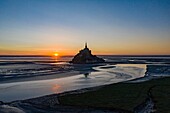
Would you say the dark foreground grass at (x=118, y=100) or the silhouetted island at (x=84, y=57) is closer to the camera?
the dark foreground grass at (x=118, y=100)

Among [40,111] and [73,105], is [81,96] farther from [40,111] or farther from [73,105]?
[40,111]

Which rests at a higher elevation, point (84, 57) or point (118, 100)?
point (84, 57)

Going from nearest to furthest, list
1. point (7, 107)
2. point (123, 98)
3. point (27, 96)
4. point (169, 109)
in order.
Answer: point (169, 109), point (7, 107), point (123, 98), point (27, 96)

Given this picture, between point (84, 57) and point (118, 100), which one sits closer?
point (118, 100)

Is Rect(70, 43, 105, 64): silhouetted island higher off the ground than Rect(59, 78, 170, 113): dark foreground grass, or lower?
higher

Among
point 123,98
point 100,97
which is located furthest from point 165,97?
point 100,97

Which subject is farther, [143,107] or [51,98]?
[51,98]

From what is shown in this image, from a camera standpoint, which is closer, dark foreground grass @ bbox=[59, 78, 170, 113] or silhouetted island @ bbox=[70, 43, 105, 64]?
dark foreground grass @ bbox=[59, 78, 170, 113]

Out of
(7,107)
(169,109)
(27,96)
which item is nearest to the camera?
(169,109)

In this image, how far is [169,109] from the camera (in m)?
23.0

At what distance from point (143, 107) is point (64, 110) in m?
8.50

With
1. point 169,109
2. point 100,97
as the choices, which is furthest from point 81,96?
point 169,109

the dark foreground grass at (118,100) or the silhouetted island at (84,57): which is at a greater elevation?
the silhouetted island at (84,57)

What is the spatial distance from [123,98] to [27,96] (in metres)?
13.0
